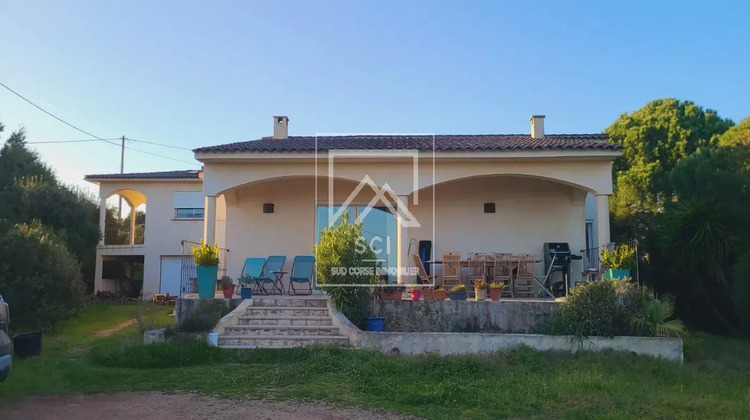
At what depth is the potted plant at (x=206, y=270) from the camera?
31.8ft

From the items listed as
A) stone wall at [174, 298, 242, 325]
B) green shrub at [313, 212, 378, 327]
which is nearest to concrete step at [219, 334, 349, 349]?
green shrub at [313, 212, 378, 327]

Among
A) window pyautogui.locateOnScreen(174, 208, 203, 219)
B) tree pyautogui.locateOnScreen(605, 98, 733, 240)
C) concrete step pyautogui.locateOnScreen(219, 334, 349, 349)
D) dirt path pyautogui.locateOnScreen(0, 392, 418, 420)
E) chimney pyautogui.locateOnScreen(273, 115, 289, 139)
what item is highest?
tree pyautogui.locateOnScreen(605, 98, 733, 240)

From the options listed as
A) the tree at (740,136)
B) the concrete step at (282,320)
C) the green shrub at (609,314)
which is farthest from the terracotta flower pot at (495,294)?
the tree at (740,136)

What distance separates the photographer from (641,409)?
18.2 feet

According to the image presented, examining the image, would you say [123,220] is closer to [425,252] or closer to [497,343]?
[425,252]

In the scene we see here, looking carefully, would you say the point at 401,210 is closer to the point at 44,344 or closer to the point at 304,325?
the point at 304,325

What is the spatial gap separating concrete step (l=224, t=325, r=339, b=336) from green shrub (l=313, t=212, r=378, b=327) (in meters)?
0.44

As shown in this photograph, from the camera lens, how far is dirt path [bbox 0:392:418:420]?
526 centimetres

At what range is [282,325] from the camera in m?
9.16

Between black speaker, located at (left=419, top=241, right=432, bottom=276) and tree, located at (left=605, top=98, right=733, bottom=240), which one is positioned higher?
tree, located at (left=605, top=98, right=733, bottom=240)

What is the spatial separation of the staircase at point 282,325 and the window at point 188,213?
Answer: 880 centimetres

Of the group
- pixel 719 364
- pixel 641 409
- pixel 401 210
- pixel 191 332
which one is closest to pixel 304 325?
pixel 191 332

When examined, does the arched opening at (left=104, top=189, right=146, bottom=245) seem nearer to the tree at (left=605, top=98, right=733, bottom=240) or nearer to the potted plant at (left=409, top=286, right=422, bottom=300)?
the potted plant at (left=409, top=286, right=422, bottom=300)

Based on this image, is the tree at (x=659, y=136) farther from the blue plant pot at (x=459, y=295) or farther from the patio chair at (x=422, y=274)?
the blue plant pot at (x=459, y=295)
